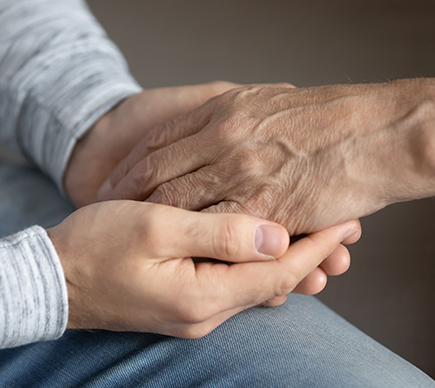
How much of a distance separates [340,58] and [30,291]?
1.57 meters

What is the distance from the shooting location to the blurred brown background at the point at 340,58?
126cm

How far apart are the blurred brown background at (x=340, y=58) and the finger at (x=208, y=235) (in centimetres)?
93

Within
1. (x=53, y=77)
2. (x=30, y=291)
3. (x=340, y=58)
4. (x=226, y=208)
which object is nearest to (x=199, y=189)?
(x=226, y=208)

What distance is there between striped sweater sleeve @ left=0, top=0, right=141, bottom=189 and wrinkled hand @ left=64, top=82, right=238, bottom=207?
0.03 meters

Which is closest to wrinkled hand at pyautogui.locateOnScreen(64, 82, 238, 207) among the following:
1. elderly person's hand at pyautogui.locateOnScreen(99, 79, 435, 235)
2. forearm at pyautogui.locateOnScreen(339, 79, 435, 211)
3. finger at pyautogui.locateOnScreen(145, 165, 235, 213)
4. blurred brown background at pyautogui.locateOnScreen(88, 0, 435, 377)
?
elderly person's hand at pyautogui.locateOnScreen(99, 79, 435, 235)

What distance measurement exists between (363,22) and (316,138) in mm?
1424

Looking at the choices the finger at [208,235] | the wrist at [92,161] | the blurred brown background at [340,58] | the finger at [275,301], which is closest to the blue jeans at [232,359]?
the finger at [275,301]

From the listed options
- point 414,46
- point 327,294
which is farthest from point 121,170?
point 414,46

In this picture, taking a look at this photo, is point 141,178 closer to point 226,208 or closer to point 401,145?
point 226,208

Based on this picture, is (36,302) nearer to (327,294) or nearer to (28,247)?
(28,247)

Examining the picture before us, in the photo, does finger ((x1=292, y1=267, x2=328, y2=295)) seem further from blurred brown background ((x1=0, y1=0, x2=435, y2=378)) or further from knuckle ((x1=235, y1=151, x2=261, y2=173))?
blurred brown background ((x1=0, y1=0, x2=435, y2=378))

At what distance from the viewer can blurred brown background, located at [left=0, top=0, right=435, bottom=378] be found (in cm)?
126

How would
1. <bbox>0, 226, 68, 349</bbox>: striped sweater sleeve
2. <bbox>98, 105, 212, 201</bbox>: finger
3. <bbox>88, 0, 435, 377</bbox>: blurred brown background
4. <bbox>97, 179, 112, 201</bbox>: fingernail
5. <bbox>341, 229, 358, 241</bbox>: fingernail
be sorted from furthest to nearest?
1. <bbox>88, 0, 435, 377</bbox>: blurred brown background
2. <bbox>97, 179, 112, 201</bbox>: fingernail
3. <bbox>98, 105, 212, 201</bbox>: finger
4. <bbox>341, 229, 358, 241</bbox>: fingernail
5. <bbox>0, 226, 68, 349</bbox>: striped sweater sleeve

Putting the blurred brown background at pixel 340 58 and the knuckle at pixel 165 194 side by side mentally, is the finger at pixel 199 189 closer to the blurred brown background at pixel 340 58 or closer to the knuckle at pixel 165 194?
the knuckle at pixel 165 194
